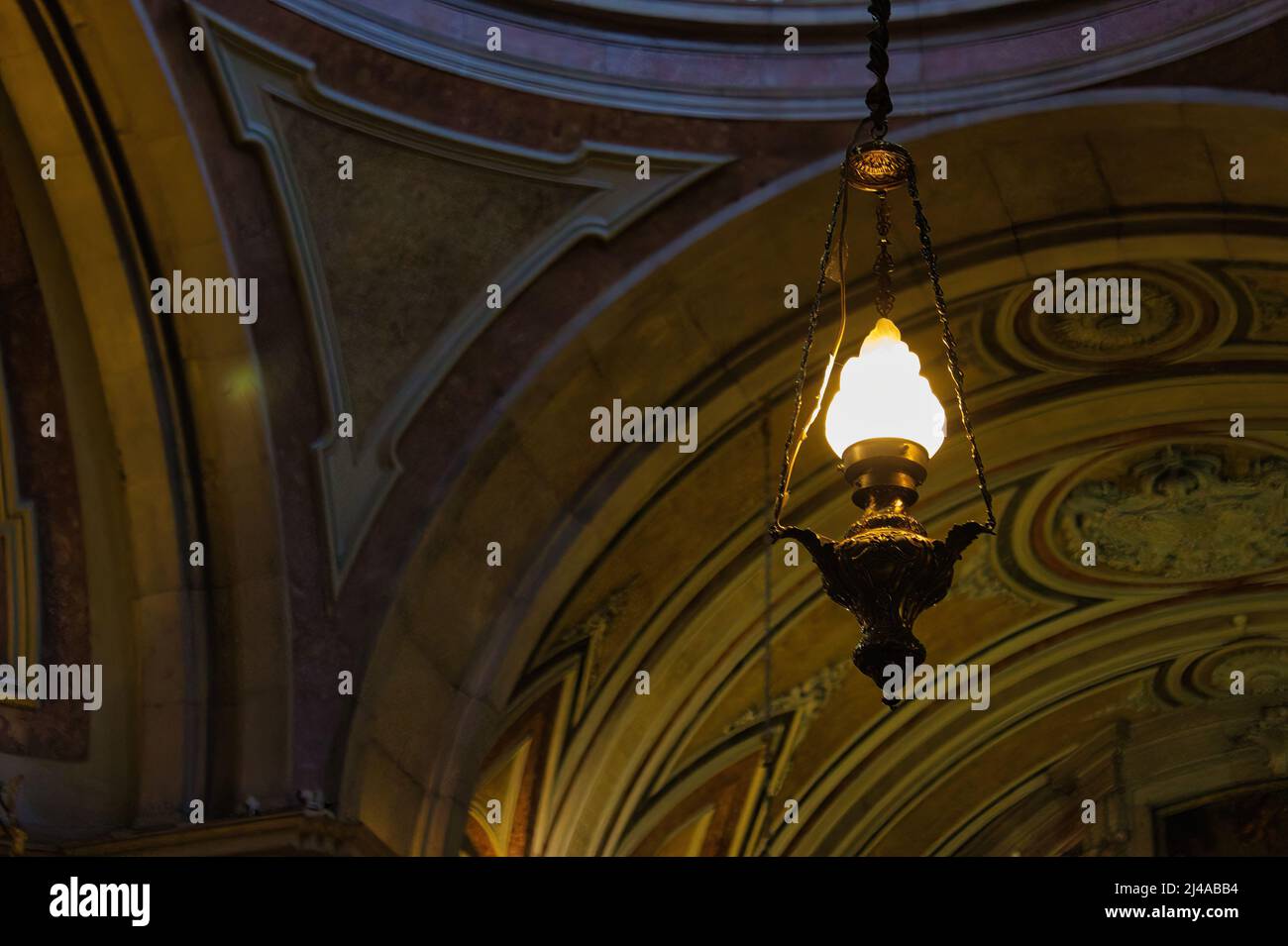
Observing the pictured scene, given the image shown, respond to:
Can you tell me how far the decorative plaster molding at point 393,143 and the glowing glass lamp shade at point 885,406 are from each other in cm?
306

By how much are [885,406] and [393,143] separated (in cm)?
354

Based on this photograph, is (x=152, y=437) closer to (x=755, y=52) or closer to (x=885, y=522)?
(x=755, y=52)

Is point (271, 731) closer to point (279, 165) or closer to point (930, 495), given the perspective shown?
point (279, 165)

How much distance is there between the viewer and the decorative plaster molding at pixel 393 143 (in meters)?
8.60

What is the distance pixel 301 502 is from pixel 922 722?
5.16 meters

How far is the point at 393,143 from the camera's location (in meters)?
8.90

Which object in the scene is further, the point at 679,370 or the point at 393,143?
the point at 679,370

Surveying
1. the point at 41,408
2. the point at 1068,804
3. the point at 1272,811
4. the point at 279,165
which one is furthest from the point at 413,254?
the point at 1272,811

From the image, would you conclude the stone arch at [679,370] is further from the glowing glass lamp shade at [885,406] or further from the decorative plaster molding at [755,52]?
the glowing glass lamp shade at [885,406]

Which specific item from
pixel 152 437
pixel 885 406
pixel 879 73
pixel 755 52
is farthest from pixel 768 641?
pixel 885 406

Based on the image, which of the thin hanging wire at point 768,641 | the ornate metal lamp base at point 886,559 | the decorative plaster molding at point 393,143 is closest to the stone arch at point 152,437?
the decorative plaster molding at point 393,143
